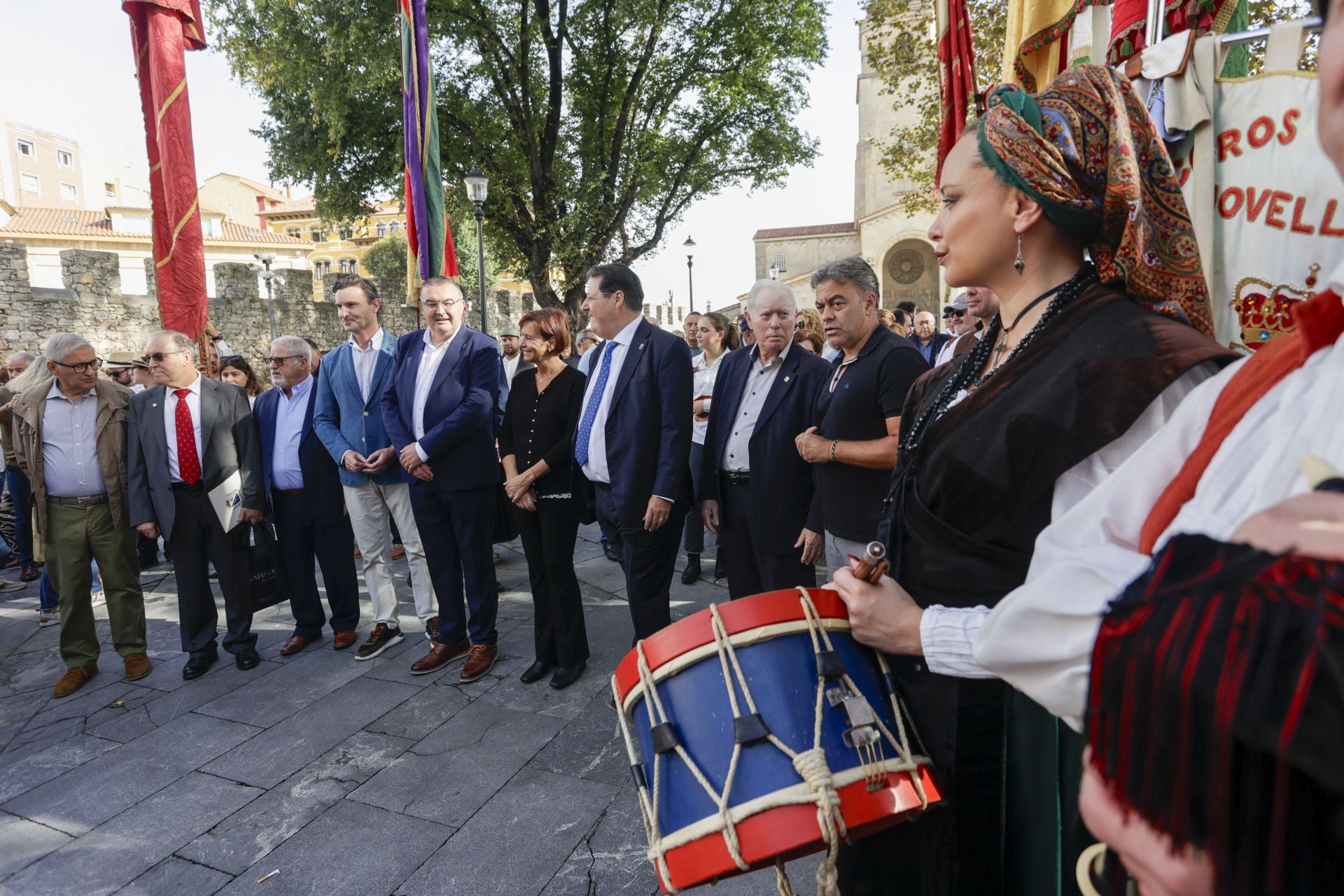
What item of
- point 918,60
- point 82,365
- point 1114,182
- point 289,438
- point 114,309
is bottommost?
point 289,438

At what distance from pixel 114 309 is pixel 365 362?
13079 mm

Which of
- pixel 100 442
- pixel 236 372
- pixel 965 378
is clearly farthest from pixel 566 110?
→ pixel 965 378

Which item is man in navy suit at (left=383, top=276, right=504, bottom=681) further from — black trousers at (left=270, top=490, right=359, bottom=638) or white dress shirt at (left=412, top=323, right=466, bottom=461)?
black trousers at (left=270, top=490, right=359, bottom=638)

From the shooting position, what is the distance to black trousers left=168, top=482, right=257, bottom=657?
441 centimetres

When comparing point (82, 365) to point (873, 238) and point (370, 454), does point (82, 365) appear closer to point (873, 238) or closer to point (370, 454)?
point (370, 454)

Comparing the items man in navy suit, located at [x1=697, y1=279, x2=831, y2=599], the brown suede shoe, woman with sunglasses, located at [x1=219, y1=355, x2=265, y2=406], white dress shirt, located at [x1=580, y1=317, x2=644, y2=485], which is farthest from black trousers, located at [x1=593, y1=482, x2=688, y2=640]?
woman with sunglasses, located at [x1=219, y1=355, x2=265, y2=406]

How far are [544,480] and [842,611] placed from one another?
9.44ft

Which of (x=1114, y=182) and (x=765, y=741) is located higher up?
(x=1114, y=182)

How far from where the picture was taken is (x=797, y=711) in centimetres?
123

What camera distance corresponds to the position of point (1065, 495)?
1.17m

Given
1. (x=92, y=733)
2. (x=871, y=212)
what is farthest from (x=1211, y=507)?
(x=871, y=212)

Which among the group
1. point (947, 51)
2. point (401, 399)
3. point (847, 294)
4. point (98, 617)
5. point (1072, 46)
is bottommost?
point (98, 617)

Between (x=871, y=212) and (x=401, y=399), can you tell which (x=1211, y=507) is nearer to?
(x=401, y=399)

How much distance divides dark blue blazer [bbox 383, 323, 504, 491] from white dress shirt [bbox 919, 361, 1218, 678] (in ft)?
11.1
